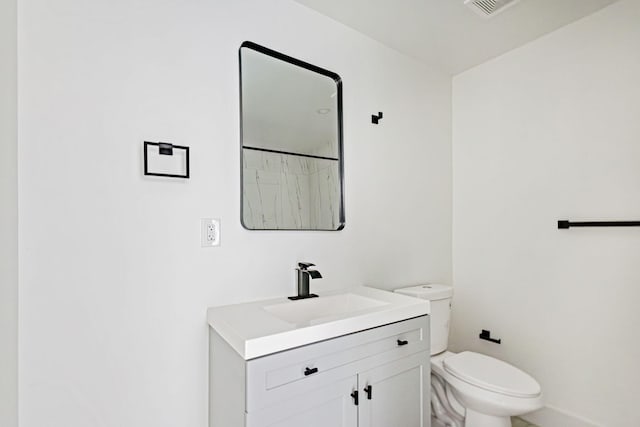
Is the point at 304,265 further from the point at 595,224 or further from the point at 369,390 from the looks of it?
the point at 595,224

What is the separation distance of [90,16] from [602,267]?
8.69ft

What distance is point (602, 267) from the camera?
6.04ft

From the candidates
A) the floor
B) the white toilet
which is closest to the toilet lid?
the white toilet

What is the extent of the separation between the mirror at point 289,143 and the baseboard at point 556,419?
167 cm

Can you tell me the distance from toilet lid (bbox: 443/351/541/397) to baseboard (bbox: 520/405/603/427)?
56 cm

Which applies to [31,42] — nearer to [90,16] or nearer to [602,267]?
[90,16]

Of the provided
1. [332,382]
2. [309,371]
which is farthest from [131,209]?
Result: [332,382]

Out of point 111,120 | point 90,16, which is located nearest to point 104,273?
point 111,120

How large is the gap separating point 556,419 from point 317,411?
66.4 inches

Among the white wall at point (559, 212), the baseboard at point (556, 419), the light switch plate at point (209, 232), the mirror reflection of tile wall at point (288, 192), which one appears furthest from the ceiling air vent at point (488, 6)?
the baseboard at point (556, 419)

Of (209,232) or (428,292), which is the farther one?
(428,292)

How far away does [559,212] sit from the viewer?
2.01 metres

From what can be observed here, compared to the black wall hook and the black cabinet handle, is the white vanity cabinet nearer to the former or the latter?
the black cabinet handle

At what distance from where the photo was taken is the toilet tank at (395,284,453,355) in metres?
1.97
